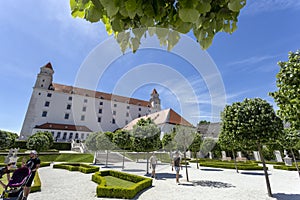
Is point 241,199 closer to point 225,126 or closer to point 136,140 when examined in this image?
point 225,126

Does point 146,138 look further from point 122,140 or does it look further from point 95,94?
point 95,94

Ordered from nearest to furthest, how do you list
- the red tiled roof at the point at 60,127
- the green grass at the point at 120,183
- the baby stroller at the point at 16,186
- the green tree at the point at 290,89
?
the green tree at the point at 290,89
the baby stroller at the point at 16,186
the green grass at the point at 120,183
the red tiled roof at the point at 60,127

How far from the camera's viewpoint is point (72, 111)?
5500 cm

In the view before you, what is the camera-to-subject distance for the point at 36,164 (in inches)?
254

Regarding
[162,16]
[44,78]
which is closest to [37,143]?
[162,16]

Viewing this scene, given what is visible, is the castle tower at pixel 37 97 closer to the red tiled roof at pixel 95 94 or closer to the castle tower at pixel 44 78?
the castle tower at pixel 44 78

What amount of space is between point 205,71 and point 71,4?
35.4 feet

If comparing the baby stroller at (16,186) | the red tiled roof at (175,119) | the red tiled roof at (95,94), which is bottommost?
the baby stroller at (16,186)

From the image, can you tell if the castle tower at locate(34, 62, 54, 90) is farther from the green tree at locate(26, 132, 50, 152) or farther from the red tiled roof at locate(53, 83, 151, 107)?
the green tree at locate(26, 132, 50, 152)

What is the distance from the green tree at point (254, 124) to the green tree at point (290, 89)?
3.52 m

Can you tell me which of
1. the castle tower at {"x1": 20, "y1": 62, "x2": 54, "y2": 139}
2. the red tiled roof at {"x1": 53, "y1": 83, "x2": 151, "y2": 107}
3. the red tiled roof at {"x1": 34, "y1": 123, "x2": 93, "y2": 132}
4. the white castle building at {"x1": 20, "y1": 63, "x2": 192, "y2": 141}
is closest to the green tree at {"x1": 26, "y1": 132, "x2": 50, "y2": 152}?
the white castle building at {"x1": 20, "y1": 63, "x2": 192, "y2": 141}

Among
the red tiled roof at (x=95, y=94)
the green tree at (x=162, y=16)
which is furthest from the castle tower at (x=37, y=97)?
the green tree at (x=162, y=16)

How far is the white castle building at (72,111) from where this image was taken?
46.0 metres

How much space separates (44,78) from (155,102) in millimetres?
44433
